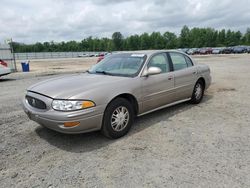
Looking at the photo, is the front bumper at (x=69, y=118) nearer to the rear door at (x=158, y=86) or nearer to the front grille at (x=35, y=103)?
the front grille at (x=35, y=103)

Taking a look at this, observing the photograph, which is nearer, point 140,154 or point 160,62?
point 140,154

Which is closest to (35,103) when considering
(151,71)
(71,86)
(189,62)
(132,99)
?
(71,86)

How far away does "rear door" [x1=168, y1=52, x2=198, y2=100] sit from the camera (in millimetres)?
4930

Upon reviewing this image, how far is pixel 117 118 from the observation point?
3.64m

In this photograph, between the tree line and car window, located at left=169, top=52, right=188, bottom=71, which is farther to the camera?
the tree line

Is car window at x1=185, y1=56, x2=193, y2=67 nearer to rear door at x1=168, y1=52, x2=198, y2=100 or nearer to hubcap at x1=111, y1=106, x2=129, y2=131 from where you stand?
rear door at x1=168, y1=52, x2=198, y2=100

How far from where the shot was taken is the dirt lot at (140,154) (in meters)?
2.58

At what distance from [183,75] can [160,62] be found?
2.59 feet

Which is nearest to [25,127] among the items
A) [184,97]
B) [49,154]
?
[49,154]

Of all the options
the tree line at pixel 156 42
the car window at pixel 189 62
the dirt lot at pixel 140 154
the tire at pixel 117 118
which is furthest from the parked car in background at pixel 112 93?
the tree line at pixel 156 42

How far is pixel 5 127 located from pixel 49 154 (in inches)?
66.2

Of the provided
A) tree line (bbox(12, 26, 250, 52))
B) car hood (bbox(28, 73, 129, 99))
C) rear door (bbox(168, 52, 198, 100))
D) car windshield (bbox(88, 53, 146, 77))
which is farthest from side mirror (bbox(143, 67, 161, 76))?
tree line (bbox(12, 26, 250, 52))

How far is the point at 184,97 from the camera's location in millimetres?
5258

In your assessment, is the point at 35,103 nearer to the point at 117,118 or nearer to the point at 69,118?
the point at 69,118
